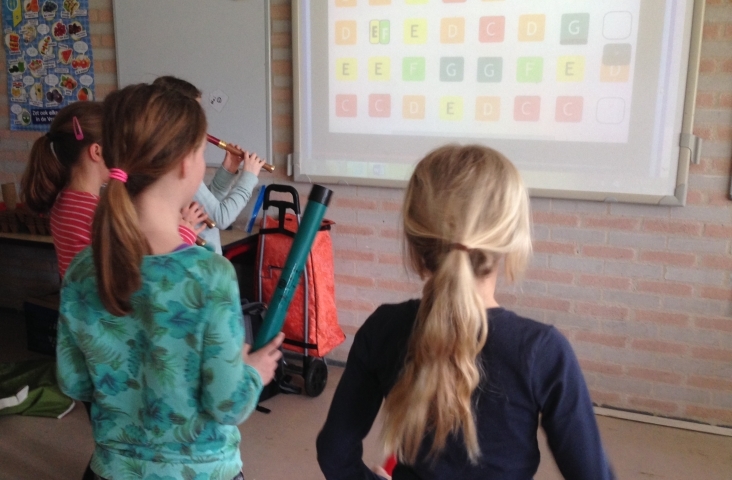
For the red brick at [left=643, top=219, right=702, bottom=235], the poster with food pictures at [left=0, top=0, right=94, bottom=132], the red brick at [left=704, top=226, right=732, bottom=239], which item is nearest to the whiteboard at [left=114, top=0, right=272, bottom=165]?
the poster with food pictures at [left=0, top=0, right=94, bottom=132]

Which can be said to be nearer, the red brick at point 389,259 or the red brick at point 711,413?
the red brick at point 711,413

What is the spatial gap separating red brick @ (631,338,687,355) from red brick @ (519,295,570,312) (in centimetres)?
31

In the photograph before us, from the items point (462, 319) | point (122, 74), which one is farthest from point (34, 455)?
point (462, 319)

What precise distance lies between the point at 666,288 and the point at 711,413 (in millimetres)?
559

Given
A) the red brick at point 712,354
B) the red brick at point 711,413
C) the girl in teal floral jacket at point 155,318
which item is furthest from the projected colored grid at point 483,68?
the girl in teal floral jacket at point 155,318

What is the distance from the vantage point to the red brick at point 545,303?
2660 millimetres

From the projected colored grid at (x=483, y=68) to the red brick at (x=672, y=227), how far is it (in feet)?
1.19

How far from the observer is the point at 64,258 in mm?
1796

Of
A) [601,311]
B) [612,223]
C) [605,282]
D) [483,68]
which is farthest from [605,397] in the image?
[483,68]

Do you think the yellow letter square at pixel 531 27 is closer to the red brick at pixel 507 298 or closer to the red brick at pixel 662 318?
the red brick at pixel 507 298

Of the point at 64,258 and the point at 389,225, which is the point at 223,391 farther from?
the point at 389,225

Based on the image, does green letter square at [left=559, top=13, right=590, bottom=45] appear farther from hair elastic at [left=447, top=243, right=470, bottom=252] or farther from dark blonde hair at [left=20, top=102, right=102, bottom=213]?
hair elastic at [left=447, top=243, right=470, bottom=252]

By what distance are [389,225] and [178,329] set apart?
6.25 feet

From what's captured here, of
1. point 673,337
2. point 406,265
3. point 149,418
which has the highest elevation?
point 406,265
